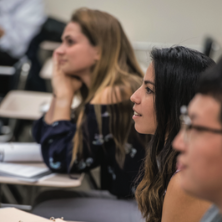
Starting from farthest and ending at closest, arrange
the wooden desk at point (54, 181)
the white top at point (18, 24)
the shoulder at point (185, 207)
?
1. the white top at point (18, 24)
2. the wooden desk at point (54, 181)
3. the shoulder at point (185, 207)

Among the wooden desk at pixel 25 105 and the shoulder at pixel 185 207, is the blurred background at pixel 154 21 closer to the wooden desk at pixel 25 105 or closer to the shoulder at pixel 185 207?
the wooden desk at pixel 25 105

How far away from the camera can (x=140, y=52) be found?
439 centimetres

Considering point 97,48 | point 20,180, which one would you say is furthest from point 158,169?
point 97,48

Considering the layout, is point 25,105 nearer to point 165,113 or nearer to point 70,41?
point 70,41

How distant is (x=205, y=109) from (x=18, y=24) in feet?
13.1

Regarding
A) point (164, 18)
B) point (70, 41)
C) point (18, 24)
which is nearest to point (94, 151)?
point (70, 41)

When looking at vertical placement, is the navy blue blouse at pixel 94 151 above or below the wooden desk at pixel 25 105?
above

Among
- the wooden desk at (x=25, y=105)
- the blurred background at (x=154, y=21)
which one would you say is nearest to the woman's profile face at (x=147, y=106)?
the wooden desk at (x=25, y=105)

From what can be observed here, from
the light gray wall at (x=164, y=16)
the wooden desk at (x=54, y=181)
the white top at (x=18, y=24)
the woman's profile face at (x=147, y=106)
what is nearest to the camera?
the woman's profile face at (x=147, y=106)

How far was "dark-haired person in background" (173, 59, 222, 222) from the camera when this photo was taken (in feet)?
1.72

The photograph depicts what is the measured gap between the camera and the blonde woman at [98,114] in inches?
63.1

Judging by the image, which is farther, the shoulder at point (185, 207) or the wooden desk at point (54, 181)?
the wooden desk at point (54, 181)

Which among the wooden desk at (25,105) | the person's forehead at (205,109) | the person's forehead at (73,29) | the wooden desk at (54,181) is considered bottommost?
the wooden desk at (25,105)

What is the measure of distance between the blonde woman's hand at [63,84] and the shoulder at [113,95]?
0.26 metres
